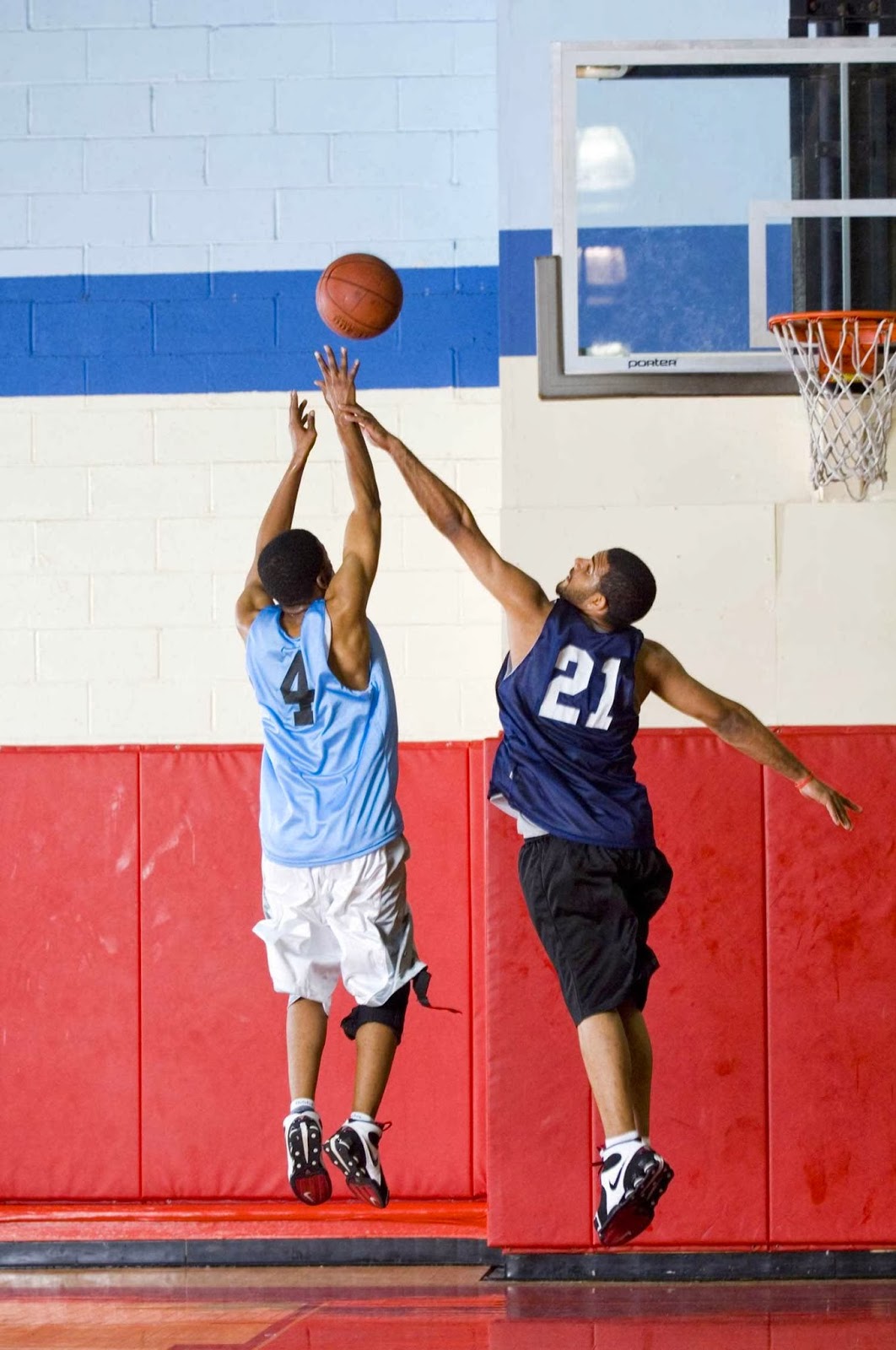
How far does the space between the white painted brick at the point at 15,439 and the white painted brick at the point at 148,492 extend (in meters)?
0.32

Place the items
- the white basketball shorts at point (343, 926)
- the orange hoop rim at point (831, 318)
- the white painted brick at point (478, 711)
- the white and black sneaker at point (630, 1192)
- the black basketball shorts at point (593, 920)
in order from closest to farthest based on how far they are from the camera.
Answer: the white and black sneaker at point (630, 1192)
the black basketball shorts at point (593, 920)
the white basketball shorts at point (343, 926)
the orange hoop rim at point (831, 318)
the white painted brick at point (478, 711)

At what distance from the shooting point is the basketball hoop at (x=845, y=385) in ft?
19.5

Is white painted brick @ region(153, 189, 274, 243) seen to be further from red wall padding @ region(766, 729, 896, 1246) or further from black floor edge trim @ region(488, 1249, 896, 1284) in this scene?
black floor edge trim @ region(488, 1249, 896, 1284)

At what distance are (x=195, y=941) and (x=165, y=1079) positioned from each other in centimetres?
59

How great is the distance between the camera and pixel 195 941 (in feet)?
22.0

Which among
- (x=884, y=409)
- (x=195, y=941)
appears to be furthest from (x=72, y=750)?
(x=884, y=409)

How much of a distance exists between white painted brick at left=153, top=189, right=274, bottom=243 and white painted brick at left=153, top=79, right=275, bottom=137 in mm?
282

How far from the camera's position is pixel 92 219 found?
710 cm

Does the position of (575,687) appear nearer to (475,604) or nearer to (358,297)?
(358,297)

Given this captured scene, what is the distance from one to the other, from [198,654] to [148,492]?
29.7 inches

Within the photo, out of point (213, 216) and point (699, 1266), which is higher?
point (213, 216)

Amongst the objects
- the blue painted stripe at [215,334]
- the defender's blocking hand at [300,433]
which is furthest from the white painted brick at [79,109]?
the defender's blocking hand at [300,433]

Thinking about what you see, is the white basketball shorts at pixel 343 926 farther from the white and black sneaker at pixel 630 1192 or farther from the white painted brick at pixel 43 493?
the white painted brick at pixel 43 493

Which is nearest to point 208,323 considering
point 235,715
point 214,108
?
point 214,108
